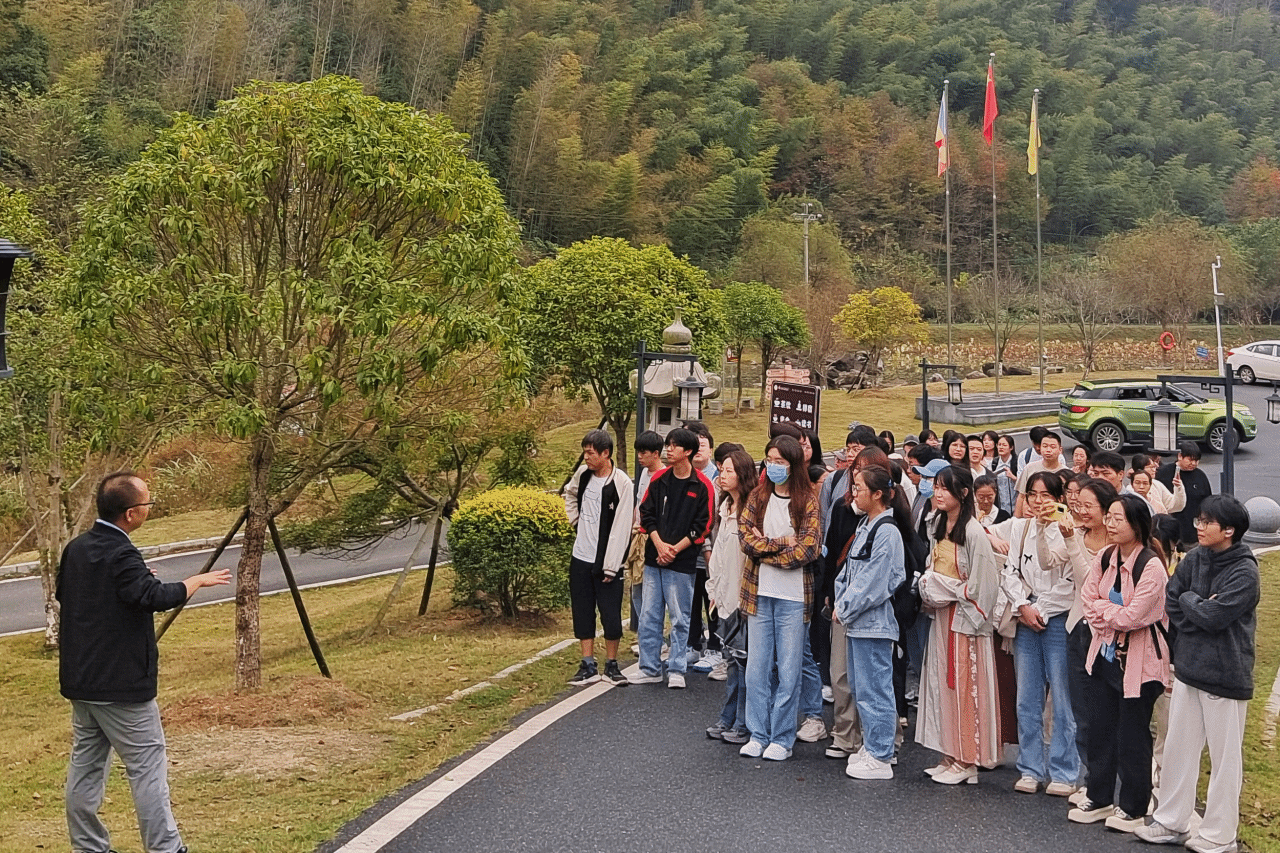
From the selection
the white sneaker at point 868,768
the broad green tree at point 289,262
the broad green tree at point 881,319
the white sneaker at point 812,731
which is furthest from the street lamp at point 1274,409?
the broad green tree at point 881,319

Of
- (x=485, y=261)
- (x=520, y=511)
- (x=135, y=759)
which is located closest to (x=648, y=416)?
(x=520, y=511)

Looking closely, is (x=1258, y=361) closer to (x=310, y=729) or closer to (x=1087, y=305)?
(x=1087, y=305)

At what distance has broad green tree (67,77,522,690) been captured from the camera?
7.55 metres

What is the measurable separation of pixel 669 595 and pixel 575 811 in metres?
2.40

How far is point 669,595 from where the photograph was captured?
7.57 metres

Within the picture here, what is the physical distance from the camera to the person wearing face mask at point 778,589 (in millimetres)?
6180

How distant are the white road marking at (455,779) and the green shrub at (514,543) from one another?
3.52 m

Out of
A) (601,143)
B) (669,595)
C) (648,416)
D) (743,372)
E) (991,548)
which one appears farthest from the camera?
(601,143)

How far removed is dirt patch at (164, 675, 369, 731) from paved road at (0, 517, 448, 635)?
748 cm

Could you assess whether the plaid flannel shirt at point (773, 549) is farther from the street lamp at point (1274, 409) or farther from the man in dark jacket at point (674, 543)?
the street lamp at point (1274, 409)

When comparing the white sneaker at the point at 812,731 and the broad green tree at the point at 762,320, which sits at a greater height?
the broad green tree at the point at 762,320

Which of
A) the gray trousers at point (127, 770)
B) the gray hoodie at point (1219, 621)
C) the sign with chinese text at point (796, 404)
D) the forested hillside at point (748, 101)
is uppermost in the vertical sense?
the forested hillside at point (748, 101)

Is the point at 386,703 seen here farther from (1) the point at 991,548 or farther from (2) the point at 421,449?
(1) the point at 991,548

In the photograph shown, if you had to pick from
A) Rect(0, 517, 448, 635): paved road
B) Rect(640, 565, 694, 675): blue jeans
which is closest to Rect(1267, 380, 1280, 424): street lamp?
Rect(640, 565, 694, 675): blue jeans
